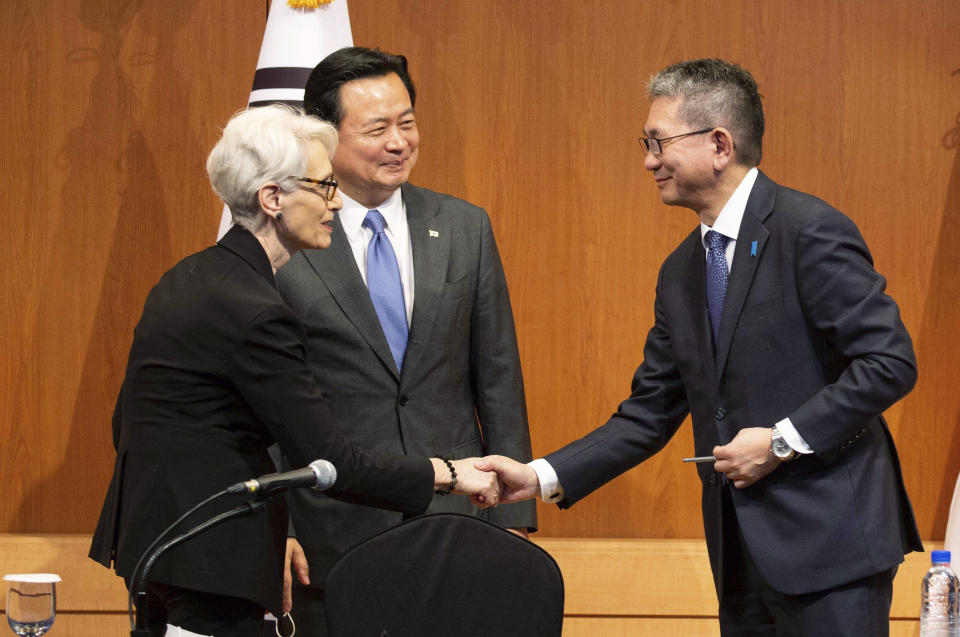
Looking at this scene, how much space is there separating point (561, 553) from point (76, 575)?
5.43ft

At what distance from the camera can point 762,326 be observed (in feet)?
7.72

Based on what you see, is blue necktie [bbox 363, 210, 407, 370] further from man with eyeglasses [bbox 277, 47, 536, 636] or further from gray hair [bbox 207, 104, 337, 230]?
gray hair [bbox 207, 104, 337, 230]

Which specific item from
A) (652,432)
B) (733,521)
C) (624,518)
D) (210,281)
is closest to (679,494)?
(624,518)

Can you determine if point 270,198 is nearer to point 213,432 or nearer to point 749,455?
point 213,432

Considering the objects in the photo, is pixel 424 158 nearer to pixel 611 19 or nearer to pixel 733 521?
pixel 611 19

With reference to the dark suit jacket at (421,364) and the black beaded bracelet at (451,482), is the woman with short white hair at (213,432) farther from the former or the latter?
the dark suit jacket at (421,364)

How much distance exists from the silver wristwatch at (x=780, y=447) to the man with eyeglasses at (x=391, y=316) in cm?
75

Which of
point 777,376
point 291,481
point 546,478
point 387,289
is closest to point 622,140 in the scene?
point 387,289

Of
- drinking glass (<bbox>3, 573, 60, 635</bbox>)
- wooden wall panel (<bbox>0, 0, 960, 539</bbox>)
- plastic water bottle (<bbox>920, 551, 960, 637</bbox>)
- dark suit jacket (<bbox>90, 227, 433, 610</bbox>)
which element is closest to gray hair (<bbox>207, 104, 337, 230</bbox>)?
dark suit jacket (<bbox>90, 227, 433, 610</bbox>)

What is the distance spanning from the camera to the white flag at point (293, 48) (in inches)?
127

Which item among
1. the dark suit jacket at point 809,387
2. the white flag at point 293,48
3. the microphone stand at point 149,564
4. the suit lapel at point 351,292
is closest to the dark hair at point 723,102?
the dark suit jacket at point 809,387

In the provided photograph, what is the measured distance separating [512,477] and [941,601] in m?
1.24

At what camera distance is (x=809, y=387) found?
7.65 ft

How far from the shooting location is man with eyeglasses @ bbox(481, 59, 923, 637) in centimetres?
225
